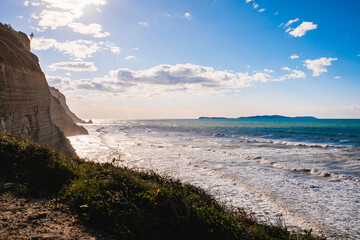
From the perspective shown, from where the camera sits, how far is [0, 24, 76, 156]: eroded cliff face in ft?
42.5

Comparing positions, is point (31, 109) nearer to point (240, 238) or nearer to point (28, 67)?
point (28, 67)

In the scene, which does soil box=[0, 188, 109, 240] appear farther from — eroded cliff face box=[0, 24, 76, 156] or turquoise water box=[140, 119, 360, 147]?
turquoise water box=[140, 119, 360, 147]

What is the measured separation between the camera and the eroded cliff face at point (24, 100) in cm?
1297

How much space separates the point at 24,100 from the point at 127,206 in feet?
46.6

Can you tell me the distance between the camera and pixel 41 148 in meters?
7.89

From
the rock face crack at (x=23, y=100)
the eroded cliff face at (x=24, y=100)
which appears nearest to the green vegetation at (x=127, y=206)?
the rock face crack at (x=23, y=100)

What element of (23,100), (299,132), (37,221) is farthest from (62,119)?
(299,132)

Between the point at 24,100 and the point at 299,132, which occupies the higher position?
the point at 24,100

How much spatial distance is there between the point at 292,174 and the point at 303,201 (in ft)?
16.5

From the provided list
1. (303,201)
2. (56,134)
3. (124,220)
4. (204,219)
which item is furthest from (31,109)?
(303,201)

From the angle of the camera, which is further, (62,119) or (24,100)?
(62,119)

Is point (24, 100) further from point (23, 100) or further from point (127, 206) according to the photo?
point (127, 206)

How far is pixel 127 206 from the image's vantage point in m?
5.36


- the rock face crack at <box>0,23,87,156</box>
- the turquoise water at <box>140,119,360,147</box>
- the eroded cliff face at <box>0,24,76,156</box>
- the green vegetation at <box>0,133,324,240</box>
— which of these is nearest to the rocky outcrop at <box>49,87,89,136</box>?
the rock face crack at <box>0,23,87,156</box>
